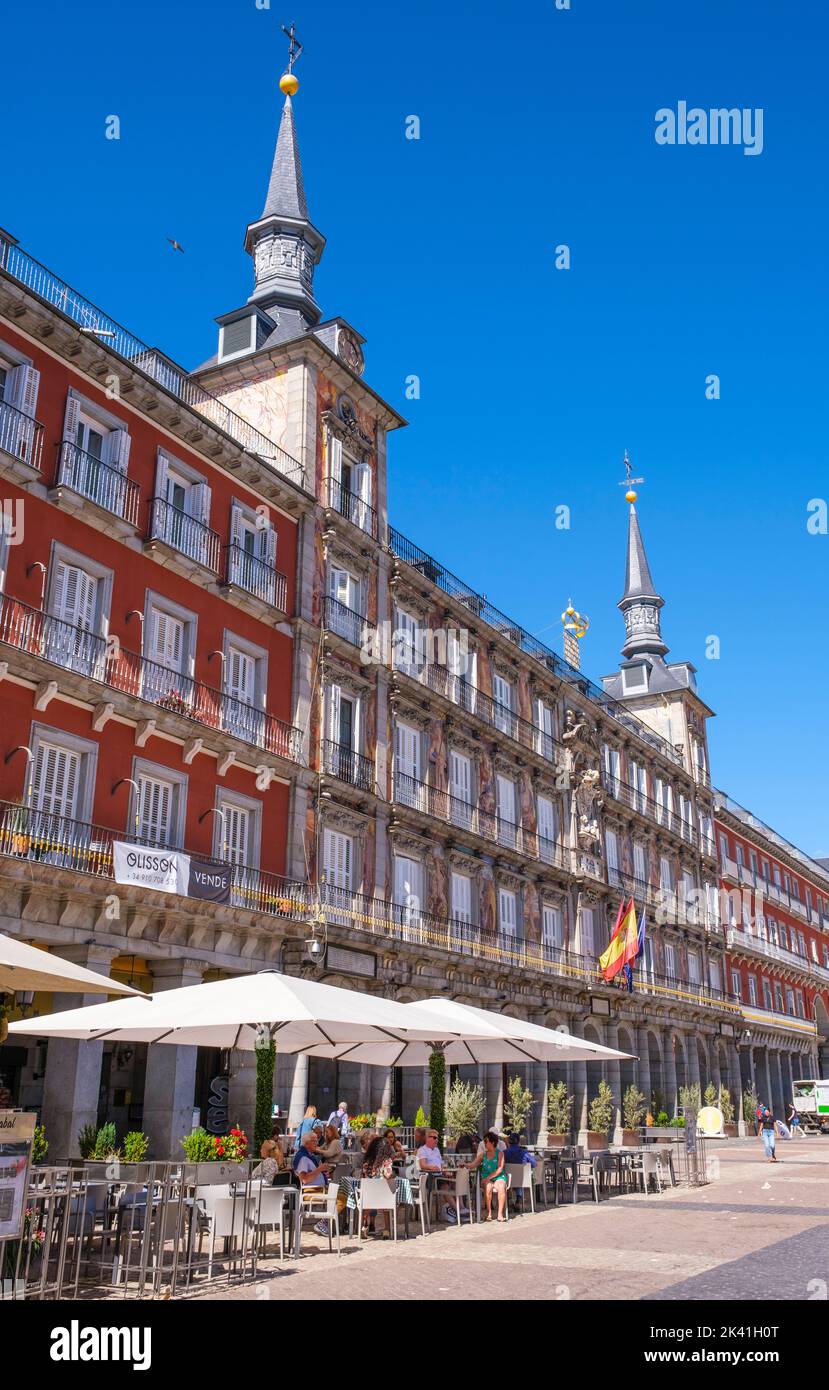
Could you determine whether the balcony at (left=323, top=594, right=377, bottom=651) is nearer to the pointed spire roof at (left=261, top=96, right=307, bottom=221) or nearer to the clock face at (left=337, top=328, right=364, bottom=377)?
the clock face at (left=337, top=328, right=364, bottom=377)

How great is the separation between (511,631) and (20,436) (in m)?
21.3

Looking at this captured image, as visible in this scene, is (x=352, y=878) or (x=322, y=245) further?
(x=322, y=245)

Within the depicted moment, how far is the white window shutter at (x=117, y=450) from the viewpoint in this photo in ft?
75.9

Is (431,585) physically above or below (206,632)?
above

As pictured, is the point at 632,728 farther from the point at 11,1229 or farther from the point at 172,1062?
the point at 11,1229

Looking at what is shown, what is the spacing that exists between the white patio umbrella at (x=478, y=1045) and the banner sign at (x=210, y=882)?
4.73 m

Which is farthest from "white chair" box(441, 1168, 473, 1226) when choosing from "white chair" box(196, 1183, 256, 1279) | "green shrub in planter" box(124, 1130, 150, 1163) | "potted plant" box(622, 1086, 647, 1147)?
"potted plant" box(622, 1086, 647, 1147)

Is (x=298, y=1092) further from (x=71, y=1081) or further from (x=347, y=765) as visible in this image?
(x=347, y=765)

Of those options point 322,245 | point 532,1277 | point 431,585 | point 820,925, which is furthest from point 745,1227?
point 820,925

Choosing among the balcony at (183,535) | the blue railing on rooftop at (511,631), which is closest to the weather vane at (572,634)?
the blue railing on rooftop at (511,631)

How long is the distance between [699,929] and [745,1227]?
38539 mm

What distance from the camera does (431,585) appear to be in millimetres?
33500

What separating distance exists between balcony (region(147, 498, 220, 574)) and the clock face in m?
8.62

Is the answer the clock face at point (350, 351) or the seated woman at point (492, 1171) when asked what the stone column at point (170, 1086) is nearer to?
the seated woman at point (492, 1171)
